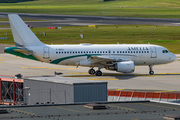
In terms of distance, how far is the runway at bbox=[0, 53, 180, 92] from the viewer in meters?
51.8

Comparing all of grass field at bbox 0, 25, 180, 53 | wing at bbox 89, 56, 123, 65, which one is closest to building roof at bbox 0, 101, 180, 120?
wing at bbox 89, 56, 123, 65

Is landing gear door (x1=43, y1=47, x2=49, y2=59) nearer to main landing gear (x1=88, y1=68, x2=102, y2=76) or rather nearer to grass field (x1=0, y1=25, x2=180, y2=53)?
main landing gear (x1=88, y1=68, x2=102, y2=76)

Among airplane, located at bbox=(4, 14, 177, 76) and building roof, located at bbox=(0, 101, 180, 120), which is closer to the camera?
building roof, located at bbox=(0, 101, 180, 120)

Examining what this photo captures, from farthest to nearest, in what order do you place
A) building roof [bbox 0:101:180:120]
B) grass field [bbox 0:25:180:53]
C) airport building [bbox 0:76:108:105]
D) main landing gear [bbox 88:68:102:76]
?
grass field [bbox 0:25:180:53]
main landing gear [bbox 88:68:102:76]
airport building [bbox 0:76:108:105]
building roof [bbox 0:101:180:120]

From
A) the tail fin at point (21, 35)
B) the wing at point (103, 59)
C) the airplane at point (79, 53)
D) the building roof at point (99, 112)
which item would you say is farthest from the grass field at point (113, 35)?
the building roof at point (99, 112)

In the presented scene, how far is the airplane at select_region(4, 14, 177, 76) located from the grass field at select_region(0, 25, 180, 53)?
1769 inches

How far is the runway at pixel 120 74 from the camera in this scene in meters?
51.8

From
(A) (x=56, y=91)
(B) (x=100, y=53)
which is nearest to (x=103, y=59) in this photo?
(B) (x=100, y=53)

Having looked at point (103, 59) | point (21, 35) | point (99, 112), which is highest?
point (21, 35)

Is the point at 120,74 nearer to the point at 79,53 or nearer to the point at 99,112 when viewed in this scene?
the point at 79,53

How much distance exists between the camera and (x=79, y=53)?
61500mm

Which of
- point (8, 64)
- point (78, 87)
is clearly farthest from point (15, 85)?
Answer: point (8, 64)

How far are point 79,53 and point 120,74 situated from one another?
8421 mm

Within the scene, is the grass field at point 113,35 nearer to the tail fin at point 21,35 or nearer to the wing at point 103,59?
the wing at point 103,59
